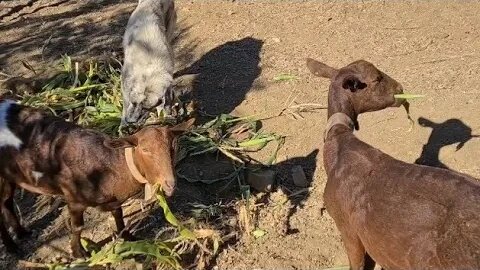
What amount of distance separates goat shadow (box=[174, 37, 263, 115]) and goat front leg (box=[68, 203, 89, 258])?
2382 mm

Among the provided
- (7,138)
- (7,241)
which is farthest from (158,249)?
(7,138)

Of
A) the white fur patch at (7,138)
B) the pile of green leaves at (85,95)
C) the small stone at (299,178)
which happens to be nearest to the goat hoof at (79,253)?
the white fur patch at (7,138)

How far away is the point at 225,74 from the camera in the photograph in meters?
7.95

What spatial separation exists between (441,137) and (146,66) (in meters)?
2.86

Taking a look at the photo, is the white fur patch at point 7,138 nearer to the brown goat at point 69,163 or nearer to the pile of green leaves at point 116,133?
the brown goat at point 69,163

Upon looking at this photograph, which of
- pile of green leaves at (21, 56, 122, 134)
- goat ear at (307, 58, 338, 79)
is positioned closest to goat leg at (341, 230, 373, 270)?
goat ear at (307, 58, 338, 79)

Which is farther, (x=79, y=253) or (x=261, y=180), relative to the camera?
(x=261, y=180)

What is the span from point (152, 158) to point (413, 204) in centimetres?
168

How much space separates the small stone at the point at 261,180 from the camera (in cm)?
582

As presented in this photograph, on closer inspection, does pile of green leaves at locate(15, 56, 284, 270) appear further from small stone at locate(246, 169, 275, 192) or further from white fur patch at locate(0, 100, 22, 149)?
white fur patch at locate(0, 100, 22, 149)

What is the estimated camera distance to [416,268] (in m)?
3.76

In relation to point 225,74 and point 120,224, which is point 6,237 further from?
point 225,74

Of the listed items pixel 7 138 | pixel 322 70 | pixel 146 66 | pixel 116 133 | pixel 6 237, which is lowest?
pixel 6 237

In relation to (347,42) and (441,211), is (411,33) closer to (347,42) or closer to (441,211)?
A: (347,42)
